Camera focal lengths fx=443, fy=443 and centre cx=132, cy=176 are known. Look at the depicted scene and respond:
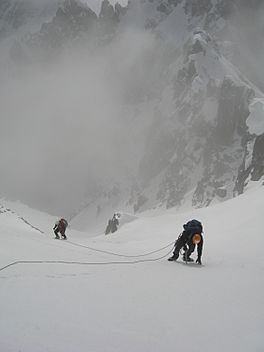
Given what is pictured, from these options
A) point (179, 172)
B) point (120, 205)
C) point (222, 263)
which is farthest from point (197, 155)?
point (222, 263)

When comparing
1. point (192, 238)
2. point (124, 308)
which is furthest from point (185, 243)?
point (124, 308)

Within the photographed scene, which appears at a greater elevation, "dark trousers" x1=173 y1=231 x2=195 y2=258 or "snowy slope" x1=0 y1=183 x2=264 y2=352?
"dark trousers" x1=173 y1=231 x2=195 y2=258

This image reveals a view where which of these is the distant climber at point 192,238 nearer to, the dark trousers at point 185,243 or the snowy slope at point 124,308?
the dark trousers at point 185,243

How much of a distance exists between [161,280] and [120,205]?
621ft

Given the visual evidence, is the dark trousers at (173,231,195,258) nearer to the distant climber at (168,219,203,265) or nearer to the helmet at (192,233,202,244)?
the distant climber at (168,219,203,265)

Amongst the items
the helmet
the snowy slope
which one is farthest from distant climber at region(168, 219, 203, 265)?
the snowy slope

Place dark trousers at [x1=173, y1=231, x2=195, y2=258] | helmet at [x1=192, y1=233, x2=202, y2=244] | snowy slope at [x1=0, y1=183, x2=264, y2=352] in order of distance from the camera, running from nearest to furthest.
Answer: snowy slope at [x1=0, y1=183, x2=264, y2=352]
helmet at [x1=192, y1=233, x2=202, y2=244]
dark trousers at [x1=173, y1=231, x2=195, y2=258]

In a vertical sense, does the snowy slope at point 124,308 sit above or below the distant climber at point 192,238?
below

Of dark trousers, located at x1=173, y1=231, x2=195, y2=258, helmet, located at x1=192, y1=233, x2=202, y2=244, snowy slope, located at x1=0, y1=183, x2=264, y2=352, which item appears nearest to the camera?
snowy slope, located at x1=0, y1=183, x2=264, y2=352

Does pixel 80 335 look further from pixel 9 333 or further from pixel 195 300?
→ pixel 195 300

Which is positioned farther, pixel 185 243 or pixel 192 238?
pixel 185 243

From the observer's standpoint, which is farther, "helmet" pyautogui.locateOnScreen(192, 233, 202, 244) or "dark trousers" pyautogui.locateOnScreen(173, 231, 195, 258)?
"dark trousers" pyautogui.locateOnScreen(173, 231, 195, 258)

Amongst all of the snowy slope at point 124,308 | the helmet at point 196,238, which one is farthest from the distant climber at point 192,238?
the snowy slope at point 124,308

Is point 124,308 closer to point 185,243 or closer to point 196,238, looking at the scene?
point 196,238
